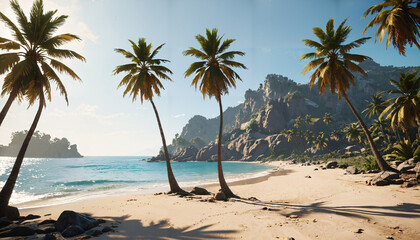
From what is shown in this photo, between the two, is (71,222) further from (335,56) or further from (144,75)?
(335,56)

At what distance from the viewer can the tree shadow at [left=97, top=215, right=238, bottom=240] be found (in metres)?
5.86

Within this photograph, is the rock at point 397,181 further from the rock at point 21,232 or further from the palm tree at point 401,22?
the rock at point 21,232

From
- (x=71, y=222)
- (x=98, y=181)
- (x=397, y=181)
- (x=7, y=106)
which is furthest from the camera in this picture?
(x=98, y=181)

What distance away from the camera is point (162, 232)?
6496 millimetres

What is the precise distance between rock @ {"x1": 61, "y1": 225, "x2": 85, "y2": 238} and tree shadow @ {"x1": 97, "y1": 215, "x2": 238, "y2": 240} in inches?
40.8

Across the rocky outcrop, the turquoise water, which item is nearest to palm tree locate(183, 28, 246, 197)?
the turquoise water

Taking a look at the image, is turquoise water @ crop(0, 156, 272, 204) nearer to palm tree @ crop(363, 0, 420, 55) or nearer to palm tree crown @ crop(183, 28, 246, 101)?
palm tree crown @ crop(183, 28, 246, 101)

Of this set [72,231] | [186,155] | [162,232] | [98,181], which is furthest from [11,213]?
[186,155]

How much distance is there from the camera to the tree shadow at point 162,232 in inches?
231

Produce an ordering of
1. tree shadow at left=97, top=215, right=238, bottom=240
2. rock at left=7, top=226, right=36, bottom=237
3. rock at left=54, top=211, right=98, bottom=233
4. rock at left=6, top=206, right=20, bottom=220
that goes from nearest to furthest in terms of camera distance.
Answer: tree shadow at left=97, top=215, right=238, bottom=240 → rock at left=7, top=226, right=36, bottom=237 → rock at left=54, top=211, right=98, bottom=233 → rock at left=6, top=206, right=20, bottom=220

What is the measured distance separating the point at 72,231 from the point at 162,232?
3.13 m

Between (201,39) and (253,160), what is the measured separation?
3757 inches

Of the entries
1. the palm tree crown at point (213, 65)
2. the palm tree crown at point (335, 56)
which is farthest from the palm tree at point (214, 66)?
the palm tree crown at point (335, 56)

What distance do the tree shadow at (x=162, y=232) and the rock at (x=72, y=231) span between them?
104cm
